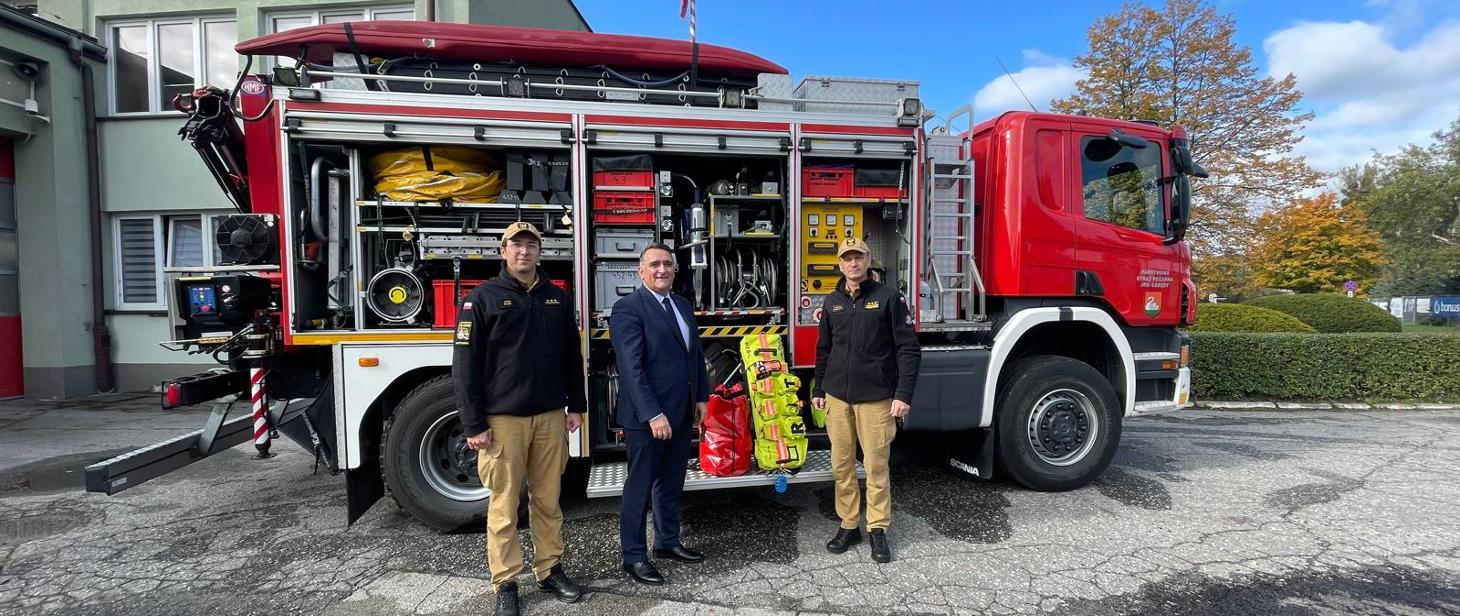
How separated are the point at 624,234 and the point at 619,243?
0.07 m

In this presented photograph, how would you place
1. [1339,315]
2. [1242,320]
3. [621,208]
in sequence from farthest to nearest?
[1339,315] < [1242,320] < [621,208]

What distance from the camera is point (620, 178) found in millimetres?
4121

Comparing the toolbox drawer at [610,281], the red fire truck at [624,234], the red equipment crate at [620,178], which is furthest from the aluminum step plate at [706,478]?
the red equipment crate at [620,178]

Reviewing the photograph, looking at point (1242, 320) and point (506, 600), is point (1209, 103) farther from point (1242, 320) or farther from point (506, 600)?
point (506, 600)

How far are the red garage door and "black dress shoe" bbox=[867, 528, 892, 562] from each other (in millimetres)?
12281

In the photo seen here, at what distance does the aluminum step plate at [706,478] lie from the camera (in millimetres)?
3795

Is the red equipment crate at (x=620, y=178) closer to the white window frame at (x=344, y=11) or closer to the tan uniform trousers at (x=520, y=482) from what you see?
the tan uniform trousers at (x=520, y=482)

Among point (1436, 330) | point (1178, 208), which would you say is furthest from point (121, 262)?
point (1436, 330)

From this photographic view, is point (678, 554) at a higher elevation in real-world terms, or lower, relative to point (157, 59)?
lower

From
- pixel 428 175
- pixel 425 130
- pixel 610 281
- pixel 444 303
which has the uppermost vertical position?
pixel 425 130

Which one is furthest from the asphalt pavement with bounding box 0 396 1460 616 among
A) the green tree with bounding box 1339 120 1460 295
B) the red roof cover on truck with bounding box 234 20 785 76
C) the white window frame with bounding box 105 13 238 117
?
the green tree with bounding box 1339 120 1460 295

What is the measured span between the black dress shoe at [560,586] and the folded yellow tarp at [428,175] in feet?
7.52

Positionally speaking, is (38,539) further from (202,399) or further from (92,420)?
(92,420)

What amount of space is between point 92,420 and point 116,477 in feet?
19.6
